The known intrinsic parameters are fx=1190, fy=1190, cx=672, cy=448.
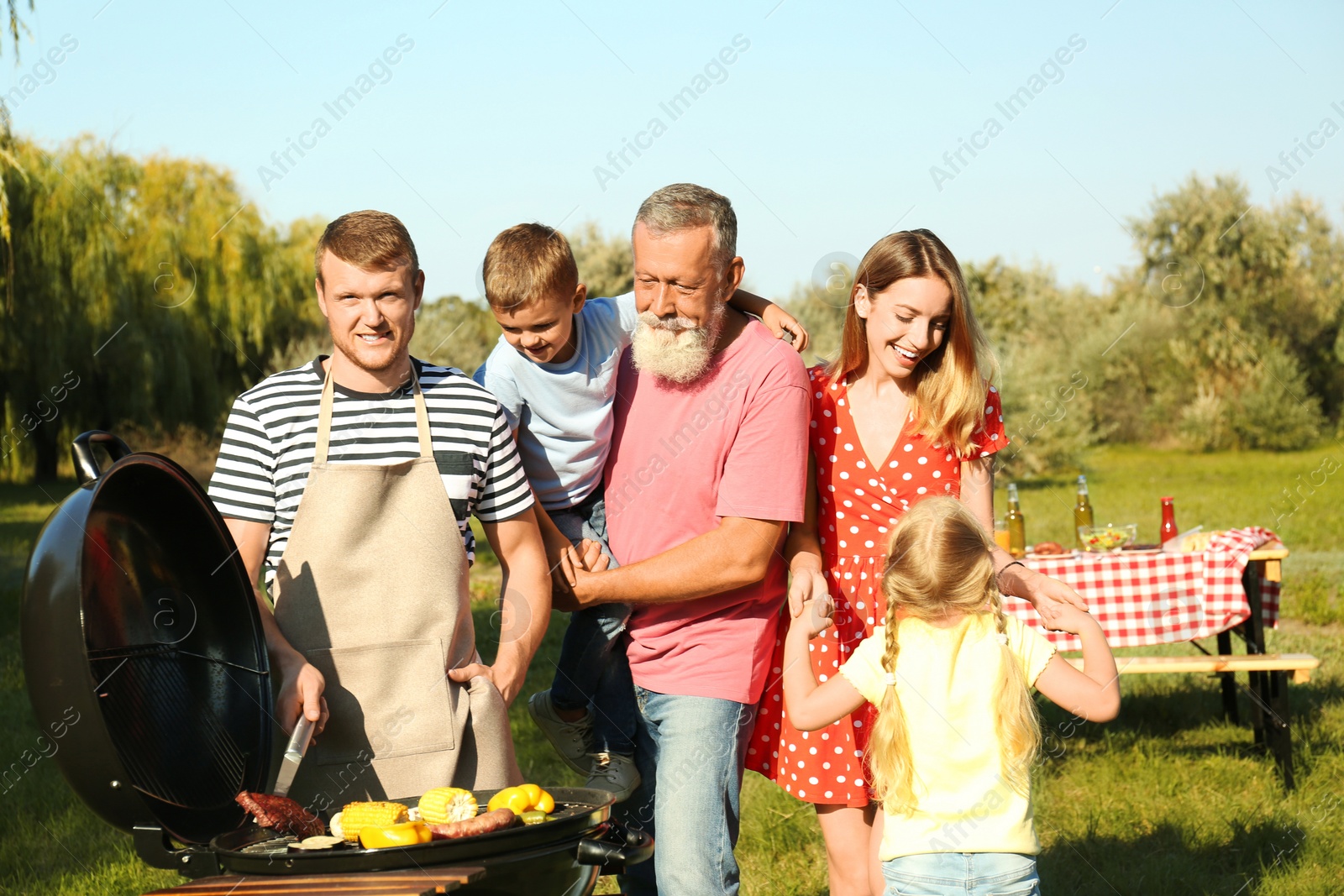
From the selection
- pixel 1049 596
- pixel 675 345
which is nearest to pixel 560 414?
pixel 675 345

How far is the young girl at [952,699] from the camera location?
2703 millimetres

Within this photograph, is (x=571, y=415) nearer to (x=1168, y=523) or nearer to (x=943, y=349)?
(x=943, y=349)

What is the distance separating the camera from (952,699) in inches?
109

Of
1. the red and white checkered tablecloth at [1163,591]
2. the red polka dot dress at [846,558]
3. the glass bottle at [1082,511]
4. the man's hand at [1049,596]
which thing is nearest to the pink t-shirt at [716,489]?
the red polka dot dress at [846,558]

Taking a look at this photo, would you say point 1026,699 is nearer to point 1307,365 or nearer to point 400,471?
point 400,471

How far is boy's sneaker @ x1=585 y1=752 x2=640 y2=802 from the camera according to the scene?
11.0 feet

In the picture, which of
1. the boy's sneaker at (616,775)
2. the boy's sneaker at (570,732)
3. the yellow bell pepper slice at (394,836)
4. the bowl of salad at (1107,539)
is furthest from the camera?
the bowl of salad at (1107,539)

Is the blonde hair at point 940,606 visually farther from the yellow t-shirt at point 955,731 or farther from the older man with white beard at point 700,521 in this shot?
the older man with white beard at point 700,521

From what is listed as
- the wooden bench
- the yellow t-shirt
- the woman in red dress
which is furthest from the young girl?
the wooden bench

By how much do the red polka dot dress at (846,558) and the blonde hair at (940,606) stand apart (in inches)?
15.5

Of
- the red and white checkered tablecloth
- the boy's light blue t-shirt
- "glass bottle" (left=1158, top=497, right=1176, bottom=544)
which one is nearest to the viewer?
the boy's light blue t-shirt

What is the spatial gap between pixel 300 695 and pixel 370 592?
26 centimetres

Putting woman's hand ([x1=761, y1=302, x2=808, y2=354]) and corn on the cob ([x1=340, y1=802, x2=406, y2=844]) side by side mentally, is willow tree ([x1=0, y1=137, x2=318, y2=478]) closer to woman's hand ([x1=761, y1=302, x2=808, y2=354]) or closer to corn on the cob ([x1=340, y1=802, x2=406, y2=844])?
woman's hand ([x1=761, y1=302, x2=808, y2=354])

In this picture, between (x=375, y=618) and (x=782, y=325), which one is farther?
(x=782, y=325)
